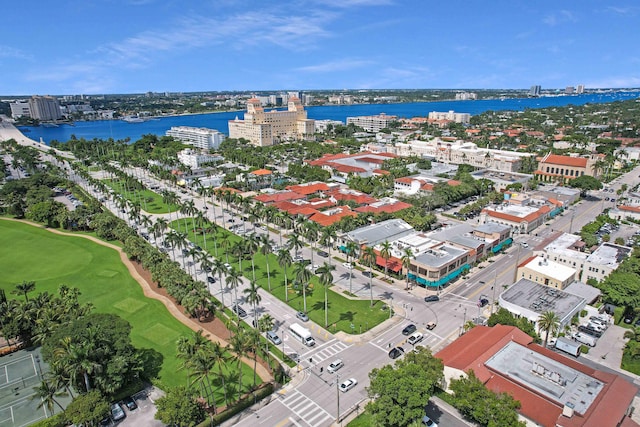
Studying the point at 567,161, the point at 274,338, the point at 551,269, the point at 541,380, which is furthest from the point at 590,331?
the point at 567,161

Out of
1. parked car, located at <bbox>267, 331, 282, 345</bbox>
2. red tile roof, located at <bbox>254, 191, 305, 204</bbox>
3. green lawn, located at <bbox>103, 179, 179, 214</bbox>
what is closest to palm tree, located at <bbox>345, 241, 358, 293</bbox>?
parked car, located at <bbox>267, 331, 282, 345</bbox>

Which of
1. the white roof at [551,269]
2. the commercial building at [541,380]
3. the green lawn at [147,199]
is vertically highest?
the white roof at [551,269]

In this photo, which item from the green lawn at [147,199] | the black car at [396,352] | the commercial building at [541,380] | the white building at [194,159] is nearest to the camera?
the commercial building at [541,380]

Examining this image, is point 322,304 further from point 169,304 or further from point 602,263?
point 602,263

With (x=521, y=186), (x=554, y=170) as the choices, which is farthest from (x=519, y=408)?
(x=554, y=170)

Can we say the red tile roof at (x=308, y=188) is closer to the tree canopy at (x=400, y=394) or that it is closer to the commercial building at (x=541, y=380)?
the commercial building at (x=541, y=380)

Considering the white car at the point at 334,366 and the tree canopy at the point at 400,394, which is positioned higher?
the tree canopy at the point at 400,394

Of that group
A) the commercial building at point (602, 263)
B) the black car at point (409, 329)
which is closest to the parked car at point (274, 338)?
the black car at point (409, 329)

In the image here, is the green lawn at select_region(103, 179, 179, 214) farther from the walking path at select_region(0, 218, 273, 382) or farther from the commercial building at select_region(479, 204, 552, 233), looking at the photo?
the commercial building at select_region(479, 204, 552, 233)
